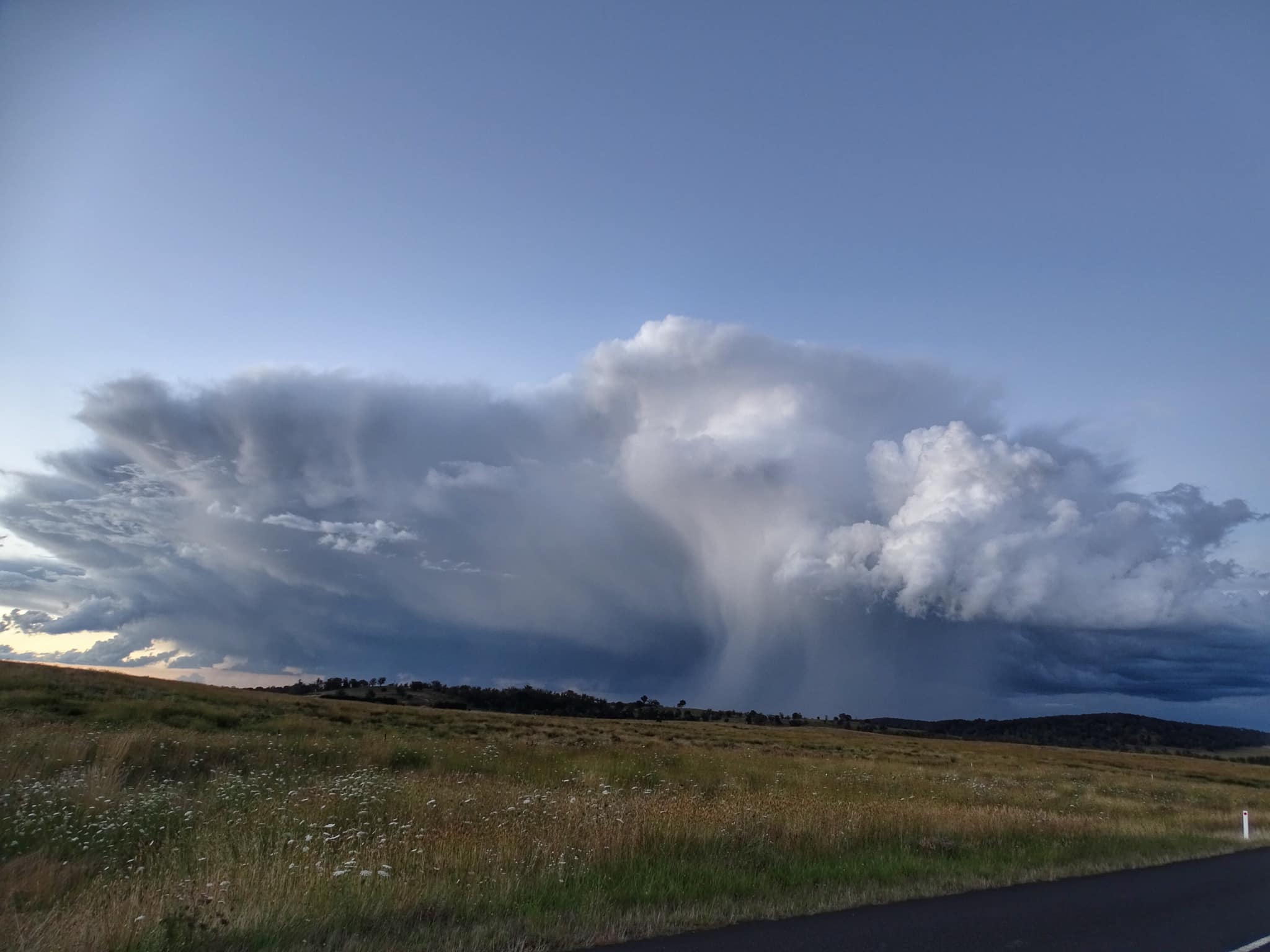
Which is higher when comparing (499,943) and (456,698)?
(499,943)

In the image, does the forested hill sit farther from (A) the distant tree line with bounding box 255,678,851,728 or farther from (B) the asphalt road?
(B) the asphalt road

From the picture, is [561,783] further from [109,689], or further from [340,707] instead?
[340,707]

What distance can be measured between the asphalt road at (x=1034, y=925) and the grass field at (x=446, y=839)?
55 cm

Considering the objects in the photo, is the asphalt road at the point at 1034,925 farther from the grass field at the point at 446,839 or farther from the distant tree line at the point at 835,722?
the distant tree line at the point at 835,722

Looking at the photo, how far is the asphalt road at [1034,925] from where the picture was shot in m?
8.20

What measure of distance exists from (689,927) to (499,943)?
2.19 metres

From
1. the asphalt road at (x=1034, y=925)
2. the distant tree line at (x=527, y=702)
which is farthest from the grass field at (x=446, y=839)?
the distant tree line at (x=527, y=702)

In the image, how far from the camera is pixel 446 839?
10508 mm

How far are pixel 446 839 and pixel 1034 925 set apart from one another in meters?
7.38

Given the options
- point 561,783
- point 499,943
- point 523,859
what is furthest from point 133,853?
point 561,783

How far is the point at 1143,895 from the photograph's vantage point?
12133 mm

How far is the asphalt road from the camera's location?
323 inches

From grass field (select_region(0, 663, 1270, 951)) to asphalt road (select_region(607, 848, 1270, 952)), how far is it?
0.55 m

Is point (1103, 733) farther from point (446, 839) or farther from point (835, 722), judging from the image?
point (446, 839)
